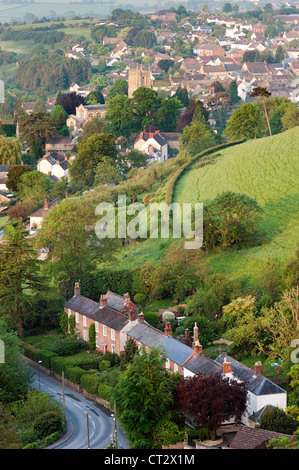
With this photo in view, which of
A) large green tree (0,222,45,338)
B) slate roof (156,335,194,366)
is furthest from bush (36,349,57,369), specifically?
slate roof (156,335,194,366)

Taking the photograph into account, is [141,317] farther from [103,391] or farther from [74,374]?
[103,391]

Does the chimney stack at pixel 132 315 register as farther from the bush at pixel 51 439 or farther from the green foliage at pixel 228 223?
the green foliage at pixel 228 223

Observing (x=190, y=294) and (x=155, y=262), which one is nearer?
(x=190, y=294)

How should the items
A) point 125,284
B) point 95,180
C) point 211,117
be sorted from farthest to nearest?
point 211,117, point 95,180, point 125,284

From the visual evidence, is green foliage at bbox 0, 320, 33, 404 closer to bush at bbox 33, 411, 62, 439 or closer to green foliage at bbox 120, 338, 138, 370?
bush at bbox 33, 411, 62, 439
